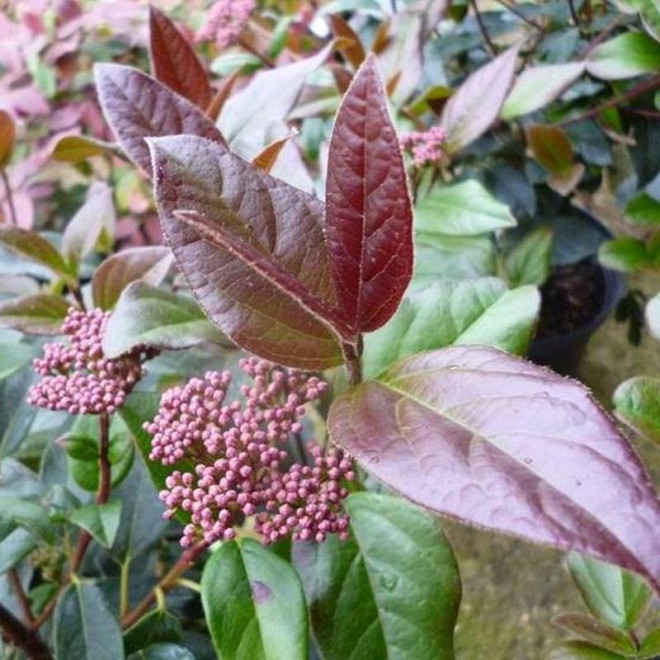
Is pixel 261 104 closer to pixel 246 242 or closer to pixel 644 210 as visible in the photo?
pixel 246 242

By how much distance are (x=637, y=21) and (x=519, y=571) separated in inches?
25.0

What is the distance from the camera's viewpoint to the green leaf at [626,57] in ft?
2.58

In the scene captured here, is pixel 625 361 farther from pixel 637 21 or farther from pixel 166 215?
pixel 166 215

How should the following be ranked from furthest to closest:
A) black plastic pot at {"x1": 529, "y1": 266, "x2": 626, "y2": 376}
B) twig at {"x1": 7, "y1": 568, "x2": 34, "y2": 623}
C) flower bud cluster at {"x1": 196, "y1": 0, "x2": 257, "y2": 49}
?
black plastic pot at {"x1": 529, "y1": 266, "x2": 626, "y2": 376}, flower bud cluster at {"x1": 196, "y1": 0, "x2": 257, "y2": 49}, twig at {"x1": 7, "y1": 568, "x2": 34, "y2": 623}

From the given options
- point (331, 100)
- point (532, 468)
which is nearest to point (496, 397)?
point (532, 468)

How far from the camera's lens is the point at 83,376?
546mm

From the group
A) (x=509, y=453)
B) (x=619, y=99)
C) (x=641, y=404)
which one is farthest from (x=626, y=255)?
(x=509, y=453)

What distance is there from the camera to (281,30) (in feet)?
3.46

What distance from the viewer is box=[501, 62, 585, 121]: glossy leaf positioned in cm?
78

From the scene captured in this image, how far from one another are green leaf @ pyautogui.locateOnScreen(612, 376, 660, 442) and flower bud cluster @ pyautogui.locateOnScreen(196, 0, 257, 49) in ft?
2.15

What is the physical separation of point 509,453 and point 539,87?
0.56 metres

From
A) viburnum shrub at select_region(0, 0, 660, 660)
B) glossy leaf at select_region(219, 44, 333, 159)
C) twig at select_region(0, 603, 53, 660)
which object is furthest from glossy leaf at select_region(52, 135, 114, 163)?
twig at select_region(0, 603, 53, 660)

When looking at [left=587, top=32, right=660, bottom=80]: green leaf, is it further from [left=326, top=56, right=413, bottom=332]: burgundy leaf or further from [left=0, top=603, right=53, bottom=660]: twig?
[left=0, top=603, right=53, bottom=660]: twig

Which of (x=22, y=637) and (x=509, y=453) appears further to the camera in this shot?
(x=22, y=637)
